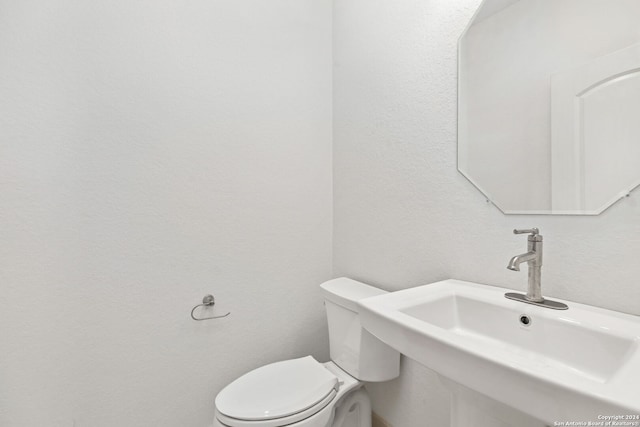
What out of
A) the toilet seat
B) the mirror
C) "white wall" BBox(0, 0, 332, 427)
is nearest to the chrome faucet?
the mirror

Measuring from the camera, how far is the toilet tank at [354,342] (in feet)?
3.78

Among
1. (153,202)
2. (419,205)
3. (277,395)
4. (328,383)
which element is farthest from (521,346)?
(153,202)

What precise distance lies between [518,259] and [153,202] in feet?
4.38

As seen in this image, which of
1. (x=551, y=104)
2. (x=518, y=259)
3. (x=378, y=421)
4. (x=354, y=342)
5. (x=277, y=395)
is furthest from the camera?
(x=378, y=421)

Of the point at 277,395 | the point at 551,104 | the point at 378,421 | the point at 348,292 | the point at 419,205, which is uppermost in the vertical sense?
the point at 551,104

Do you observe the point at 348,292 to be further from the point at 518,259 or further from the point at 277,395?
the point at 518,259

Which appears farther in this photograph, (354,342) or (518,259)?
(354,342)

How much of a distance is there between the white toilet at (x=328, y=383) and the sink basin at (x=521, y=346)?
44 cm

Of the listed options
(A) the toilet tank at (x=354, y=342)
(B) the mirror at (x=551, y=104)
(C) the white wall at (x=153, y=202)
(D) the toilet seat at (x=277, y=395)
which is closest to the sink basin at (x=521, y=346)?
(B) the mirror at (x=551, y=104)

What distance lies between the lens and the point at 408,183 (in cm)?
119

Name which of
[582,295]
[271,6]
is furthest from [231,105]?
[582,295]

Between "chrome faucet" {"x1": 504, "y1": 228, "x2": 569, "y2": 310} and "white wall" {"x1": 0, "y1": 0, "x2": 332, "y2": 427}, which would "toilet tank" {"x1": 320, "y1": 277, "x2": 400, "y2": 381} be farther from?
"chrome faucet" {"x1": 504, "y1": 228, "x2": 569, "y2": 310}

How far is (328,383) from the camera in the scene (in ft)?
3.67

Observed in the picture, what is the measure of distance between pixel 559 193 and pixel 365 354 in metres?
0.87
